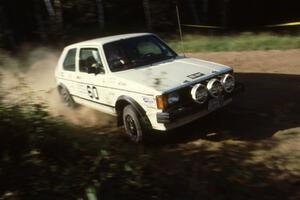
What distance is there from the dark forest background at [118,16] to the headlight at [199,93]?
16.6 meters

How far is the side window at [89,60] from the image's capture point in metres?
7.55

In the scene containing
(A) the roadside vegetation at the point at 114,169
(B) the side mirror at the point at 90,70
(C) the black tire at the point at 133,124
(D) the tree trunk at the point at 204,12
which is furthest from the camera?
(D) the tree trunk at the point at 204,12

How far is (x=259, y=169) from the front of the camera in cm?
548

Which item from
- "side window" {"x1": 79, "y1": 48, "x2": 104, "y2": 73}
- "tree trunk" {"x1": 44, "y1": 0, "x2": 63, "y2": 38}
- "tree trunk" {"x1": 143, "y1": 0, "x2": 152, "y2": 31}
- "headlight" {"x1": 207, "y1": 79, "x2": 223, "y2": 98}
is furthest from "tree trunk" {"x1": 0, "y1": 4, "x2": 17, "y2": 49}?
"headlight" {"x1": 207, "y1": 79, "x2": 223, "y2": 98}

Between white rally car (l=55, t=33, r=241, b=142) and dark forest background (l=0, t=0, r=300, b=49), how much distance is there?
15.5 meters

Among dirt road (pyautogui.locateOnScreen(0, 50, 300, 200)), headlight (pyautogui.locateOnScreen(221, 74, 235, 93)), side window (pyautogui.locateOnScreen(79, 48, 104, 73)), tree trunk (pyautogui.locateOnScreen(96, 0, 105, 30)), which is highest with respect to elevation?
tree trunk (pyautogui.locateOnScreen(96, 0, 105, 30))

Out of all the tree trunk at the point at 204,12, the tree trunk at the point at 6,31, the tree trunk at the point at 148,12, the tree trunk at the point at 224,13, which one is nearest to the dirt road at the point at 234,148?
the tree trunk at the point at 224,13

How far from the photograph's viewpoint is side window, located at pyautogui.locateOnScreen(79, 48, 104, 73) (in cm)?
755

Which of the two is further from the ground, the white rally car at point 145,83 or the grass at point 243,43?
the white rally car at point 145,83

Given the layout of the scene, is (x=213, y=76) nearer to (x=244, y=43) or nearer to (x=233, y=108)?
(x=233, y=108)

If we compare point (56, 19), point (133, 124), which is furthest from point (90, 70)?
point (56, 19)

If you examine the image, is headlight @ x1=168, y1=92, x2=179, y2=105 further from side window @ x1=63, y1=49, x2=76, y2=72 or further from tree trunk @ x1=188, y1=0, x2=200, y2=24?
tree trunk @ x1=188, y1=0, x2=200, y2=24

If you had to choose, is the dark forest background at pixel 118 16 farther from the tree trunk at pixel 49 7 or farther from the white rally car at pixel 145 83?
the white rally car at pixel 145 83

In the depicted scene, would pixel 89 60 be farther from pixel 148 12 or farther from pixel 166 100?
pixel 148 12
